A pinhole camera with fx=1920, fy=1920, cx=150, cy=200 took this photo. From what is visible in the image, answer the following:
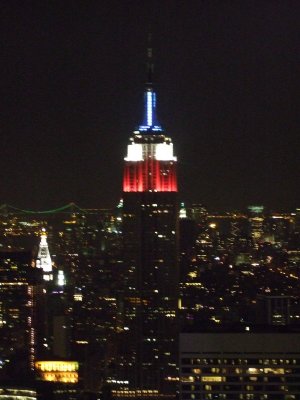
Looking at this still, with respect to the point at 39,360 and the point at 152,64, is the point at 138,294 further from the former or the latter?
the point at 152,64

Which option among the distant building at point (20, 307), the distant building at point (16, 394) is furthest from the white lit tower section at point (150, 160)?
the distant building at point (16, 394)

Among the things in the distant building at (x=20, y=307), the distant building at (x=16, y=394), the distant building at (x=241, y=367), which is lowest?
the distant building at (x=241, y=367)

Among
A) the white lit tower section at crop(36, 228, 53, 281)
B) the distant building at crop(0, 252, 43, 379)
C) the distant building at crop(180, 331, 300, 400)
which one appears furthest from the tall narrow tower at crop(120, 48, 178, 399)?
the distant building at crop(180, 331, 300, 400)

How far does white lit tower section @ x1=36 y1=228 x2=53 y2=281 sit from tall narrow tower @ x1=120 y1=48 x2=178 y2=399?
126 cm

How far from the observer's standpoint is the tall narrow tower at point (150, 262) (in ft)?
95.4

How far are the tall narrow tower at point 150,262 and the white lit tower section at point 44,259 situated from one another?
1.26 meters

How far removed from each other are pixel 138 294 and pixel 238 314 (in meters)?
3.36

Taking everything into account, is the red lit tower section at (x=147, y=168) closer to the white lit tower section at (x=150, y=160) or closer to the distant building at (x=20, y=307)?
the white lit tower section at (x=150, y=160)

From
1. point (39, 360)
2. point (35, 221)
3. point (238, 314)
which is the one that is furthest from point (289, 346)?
point (39, 360)

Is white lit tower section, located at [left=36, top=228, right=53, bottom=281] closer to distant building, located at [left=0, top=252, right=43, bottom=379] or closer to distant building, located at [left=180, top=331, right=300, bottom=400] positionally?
distant building, located at [left=0, top=252, right=43, bottom=379]

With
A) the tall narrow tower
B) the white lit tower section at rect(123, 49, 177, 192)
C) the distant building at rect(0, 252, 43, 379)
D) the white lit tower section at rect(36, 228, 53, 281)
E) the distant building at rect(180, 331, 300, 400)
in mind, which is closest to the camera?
the distant building at rect(180, 331, 300, 400)

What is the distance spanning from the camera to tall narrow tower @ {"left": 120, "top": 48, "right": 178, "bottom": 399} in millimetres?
29078

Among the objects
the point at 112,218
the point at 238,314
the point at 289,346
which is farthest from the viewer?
the point at 112,218

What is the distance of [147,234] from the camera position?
1160 inches
